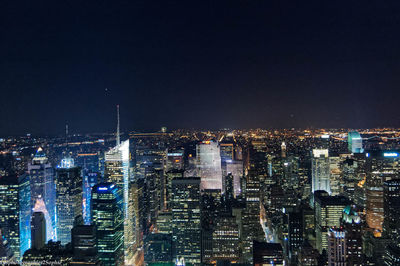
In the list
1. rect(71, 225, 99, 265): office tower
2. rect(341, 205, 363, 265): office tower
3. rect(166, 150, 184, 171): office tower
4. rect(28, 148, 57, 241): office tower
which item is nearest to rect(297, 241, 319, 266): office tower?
rect(341, 205, 363, 265): office tower

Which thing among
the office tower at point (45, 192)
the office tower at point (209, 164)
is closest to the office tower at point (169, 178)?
the office tower at point (209, 164)

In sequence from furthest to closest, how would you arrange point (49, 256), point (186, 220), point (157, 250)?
point (186, 220) < point (157, 250) < point (49, 256)

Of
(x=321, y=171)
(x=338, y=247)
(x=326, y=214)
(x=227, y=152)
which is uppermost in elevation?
(x=227, y=152)

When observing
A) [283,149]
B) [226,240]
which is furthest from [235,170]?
[226,240]

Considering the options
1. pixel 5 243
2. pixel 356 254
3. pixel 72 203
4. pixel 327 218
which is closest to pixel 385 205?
pixel 327 218

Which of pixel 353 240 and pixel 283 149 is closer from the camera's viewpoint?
pixel 353 240

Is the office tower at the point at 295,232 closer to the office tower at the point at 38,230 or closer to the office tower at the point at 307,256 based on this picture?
the office tower at the point at 307,256

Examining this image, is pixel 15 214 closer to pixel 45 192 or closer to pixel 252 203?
pixel 45 192

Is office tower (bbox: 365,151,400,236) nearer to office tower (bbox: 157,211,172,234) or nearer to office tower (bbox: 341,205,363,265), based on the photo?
office tower (bbox: 341,205,363,265)
